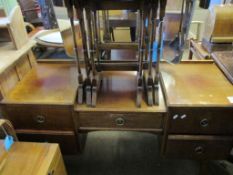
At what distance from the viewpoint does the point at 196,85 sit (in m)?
0.94

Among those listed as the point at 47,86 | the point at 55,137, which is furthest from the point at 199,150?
the point at 47,86

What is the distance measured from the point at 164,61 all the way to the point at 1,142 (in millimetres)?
890

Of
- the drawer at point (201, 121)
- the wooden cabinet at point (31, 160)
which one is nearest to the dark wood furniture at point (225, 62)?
the drawer at point (201, 121)

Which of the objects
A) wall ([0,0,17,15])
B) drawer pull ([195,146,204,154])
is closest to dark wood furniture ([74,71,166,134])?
drawer pull ([195,146,204,154])

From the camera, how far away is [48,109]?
872 millimetres

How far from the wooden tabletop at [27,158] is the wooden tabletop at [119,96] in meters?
0.21

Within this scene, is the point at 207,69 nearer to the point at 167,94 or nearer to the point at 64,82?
the point at 167,94

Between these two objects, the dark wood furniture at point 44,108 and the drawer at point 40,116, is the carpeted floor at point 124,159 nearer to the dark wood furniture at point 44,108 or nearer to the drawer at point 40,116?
the dark wood furniture at point 44,108

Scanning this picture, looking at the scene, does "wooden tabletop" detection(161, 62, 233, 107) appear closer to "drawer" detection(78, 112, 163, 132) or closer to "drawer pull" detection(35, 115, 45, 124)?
"drawer" detection(78, 112, 163, 132)

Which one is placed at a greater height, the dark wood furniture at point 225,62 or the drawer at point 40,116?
the dark wood furniture at point 225,62

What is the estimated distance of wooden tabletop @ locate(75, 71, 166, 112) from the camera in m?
0.86

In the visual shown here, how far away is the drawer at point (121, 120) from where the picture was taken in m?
0.87

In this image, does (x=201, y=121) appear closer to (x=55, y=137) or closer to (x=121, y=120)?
(x=121, y=120)

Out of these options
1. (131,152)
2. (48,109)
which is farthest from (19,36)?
(131,152)
